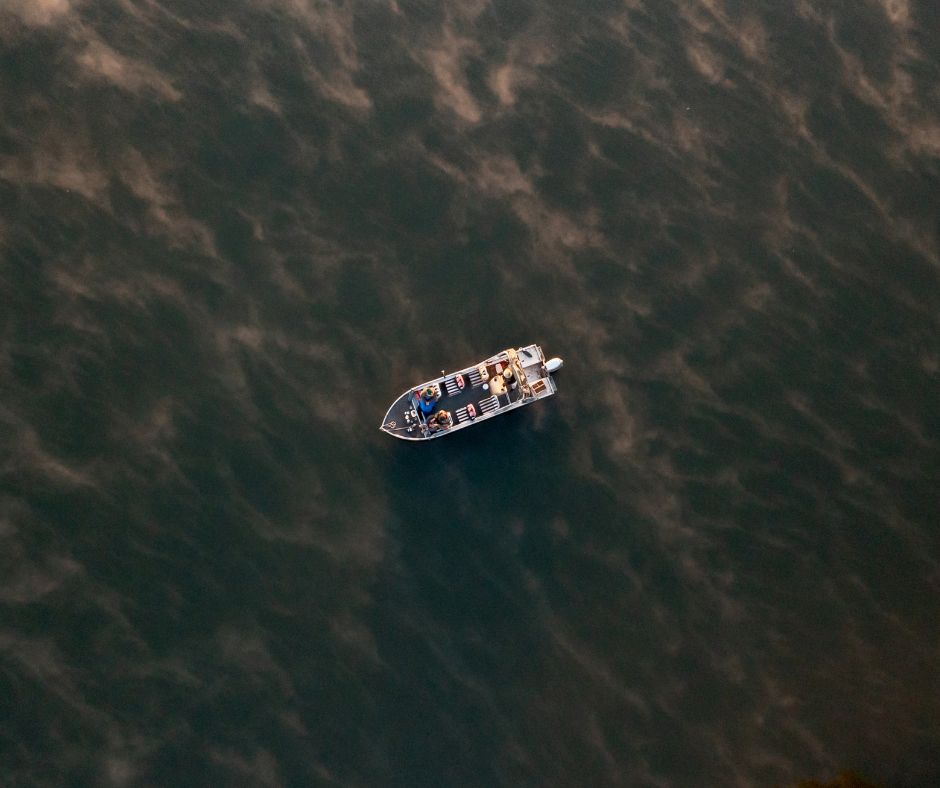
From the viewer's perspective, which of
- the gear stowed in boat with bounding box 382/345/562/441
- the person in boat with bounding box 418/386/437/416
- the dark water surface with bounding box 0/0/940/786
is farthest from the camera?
the dark water surface with bounding box 0/0/940/786

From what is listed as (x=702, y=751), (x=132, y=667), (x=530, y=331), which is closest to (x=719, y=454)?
(x=530, y=331)

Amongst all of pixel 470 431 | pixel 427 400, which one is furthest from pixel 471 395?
pixel 427 400

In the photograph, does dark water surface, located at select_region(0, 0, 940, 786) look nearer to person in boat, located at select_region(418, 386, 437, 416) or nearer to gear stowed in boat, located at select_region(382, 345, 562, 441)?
gear stowed in boat, located at select_region(382, 345, 562, 441)

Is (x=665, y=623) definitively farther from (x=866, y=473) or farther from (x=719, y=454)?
(x=866, y=473)

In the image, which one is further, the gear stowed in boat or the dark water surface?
the dark water surface

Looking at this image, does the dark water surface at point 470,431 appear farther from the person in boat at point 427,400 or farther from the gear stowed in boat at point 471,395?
the person in boat at point 427,400

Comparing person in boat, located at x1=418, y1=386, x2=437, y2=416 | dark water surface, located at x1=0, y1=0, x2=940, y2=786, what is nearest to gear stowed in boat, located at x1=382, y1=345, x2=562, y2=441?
person in boat, located at x1=418, y1=386, x2=437, y2=416

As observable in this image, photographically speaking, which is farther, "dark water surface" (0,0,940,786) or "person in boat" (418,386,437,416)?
"dark water surface" (0,0,940,786)

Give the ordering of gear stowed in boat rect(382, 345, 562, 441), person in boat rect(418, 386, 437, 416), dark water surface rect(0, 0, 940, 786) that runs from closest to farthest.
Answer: person in boat rect(418, 386, 437, 416)
gear stowed in boat rect(382, 345, 562, 441)
dark water surface rect(0, 0, 940, 786)
